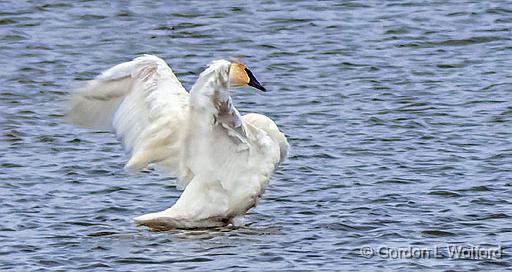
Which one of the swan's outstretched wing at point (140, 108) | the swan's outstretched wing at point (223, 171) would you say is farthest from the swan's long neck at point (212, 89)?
the swan's outstretched wing at point (140, 108)

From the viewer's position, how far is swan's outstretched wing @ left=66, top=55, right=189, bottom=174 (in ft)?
29.1

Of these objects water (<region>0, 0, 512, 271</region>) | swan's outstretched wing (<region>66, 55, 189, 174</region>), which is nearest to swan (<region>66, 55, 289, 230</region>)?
swan's outstretched wing (<region>66, 55, 189, 174</region>)

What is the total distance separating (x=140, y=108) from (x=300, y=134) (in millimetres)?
2946

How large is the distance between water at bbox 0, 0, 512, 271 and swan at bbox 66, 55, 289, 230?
0.53ft

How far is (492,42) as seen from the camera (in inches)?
594

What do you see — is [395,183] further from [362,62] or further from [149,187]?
[362,62]

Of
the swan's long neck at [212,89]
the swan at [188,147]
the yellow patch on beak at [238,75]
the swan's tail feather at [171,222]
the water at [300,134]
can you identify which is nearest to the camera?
the swan's long neck at [212,89]

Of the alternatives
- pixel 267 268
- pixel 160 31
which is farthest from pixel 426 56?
pixel 267 268

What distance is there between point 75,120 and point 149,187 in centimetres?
112

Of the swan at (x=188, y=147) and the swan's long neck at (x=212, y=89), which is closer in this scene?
the swan's long neck at (x=212, y=89)

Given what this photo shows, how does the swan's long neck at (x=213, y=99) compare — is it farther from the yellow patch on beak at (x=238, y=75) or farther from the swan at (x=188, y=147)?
the yellow patch on beak at (x=238, y=75)

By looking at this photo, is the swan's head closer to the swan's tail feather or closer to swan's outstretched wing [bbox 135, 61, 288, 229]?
swan's outstretched wing [bbox 135, 61, 288, 229]

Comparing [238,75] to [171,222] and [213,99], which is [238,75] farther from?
[171,222]

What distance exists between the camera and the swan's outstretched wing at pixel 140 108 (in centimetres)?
888
